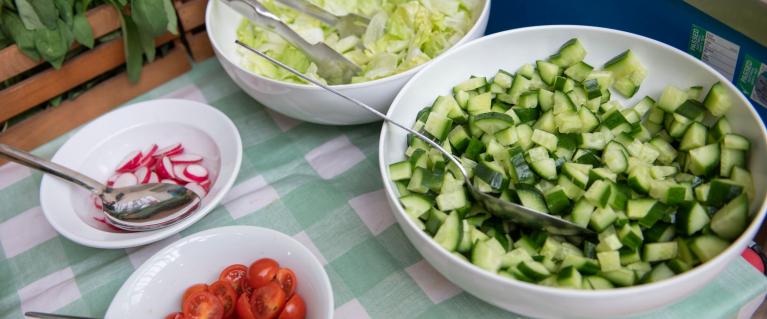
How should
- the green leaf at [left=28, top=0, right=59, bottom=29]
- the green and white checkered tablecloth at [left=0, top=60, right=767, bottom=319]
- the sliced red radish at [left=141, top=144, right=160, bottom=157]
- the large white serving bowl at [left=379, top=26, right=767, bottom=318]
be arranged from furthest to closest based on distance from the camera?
the sliced red radish at [left=141, top=144, right=160, bottom=157] → the green leaf at [left=28, top=0, right=59, bottom=29] → the green and white checkered tablecloth at [left=0, top=60, right=767, bottom=319] → the large white serving bowl at [left=379, top=26, right=767, bottom=318]

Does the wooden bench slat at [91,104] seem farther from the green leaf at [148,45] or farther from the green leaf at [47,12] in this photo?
the green leaf at [47,12]

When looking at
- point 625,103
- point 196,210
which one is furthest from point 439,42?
point 196,210

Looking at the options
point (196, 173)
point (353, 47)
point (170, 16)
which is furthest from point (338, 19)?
point (196, 173)

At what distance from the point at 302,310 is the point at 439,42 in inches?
25.9

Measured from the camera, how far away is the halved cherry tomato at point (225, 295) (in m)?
1.00

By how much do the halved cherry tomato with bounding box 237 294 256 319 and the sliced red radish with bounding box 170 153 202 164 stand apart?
41 cm

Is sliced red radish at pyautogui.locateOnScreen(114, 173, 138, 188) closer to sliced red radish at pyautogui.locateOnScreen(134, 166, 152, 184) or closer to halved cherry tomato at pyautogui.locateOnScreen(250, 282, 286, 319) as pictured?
sliced red radish at pyautogui.locateOnScreen(134, 166, 152, 184)

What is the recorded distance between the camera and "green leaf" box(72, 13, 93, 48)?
1.30 meters

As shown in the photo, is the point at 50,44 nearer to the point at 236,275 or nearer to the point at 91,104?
the point at 91,104

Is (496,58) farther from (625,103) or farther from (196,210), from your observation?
(196,210)

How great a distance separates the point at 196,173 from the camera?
4.09 feet

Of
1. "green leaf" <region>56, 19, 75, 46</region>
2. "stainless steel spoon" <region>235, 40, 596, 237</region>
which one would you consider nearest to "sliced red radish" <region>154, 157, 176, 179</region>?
"green leaf" <region>56, 19, 75, 46</region>

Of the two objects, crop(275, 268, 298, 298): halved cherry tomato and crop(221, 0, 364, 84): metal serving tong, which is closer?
crop(275, 268, 298, 298): halved cherry tomato

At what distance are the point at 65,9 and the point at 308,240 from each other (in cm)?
71
